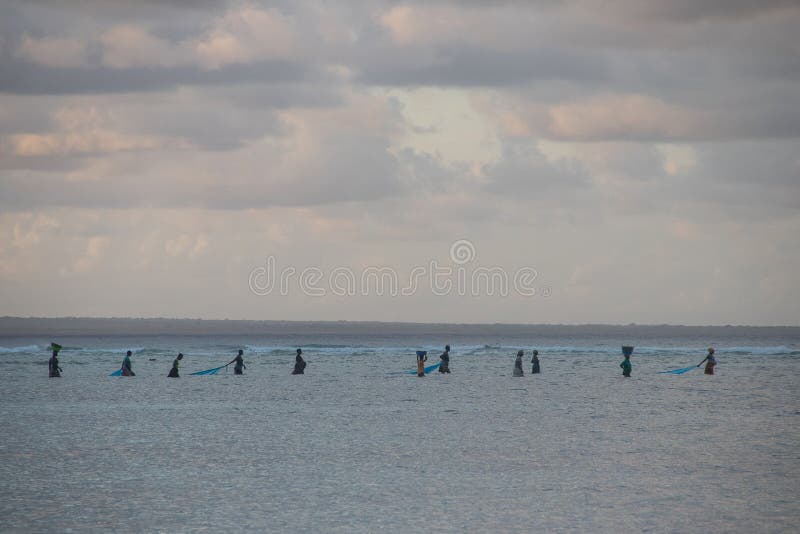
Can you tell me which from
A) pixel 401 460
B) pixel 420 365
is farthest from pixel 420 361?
pixel 401 460

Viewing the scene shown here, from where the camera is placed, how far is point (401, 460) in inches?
767

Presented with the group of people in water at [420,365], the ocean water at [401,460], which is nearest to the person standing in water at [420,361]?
the group of people in water at [420,365]

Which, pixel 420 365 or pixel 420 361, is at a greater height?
pixel 420 361

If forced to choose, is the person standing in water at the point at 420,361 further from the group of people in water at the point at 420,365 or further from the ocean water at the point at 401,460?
the ocean water at the point at 401,460

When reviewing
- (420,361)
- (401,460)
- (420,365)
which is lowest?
(401,460)

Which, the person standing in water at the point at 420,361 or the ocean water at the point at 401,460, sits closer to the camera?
the ocean water at the point at 401,460

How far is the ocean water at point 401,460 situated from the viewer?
46.5 ft

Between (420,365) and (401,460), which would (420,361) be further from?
(401,460)

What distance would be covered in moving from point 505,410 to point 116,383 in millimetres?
21054

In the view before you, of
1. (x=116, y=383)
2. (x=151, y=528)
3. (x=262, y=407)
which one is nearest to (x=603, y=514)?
(x=151, y=528)

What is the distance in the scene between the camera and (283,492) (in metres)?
16.1

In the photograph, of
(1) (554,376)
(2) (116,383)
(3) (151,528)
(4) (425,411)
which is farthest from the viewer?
(1) (554,376)

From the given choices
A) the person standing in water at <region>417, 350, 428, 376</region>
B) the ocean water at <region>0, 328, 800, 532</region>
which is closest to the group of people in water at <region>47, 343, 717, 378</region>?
the person standing in water at <region>417, 350, 428, 376</region>

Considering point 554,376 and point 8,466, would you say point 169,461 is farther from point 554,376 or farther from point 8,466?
point 554,376
